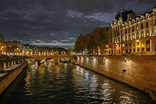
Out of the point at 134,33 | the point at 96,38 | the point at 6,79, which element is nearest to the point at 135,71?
the point at 6,79

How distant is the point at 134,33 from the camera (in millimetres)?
81750

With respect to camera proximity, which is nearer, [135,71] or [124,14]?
[135,71]

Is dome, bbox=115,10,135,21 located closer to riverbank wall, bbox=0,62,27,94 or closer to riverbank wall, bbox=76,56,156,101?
riverbank wall, bbox=76,56,156,101

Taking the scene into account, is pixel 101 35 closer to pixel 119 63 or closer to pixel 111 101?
pixel 119 63

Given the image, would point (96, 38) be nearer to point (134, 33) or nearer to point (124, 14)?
point (124, 14)

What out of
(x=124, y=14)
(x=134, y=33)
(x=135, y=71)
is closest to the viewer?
(x=135, y=71)

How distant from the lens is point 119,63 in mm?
47844

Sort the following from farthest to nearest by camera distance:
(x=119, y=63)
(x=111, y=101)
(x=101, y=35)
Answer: (x=101, y=35) < (x=119, y=63) < (x=111, y=101)

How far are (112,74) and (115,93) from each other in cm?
1736

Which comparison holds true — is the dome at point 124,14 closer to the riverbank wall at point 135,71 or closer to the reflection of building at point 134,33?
the reflection of building at point 134,33

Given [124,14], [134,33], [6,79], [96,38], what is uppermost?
[124,14]

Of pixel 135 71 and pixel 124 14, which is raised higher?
pixel 124 14

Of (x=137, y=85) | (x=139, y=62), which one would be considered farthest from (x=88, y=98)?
(x=139, y=62)

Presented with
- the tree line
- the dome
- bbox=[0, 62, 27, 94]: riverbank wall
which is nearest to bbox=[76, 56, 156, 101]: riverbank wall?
bbox=[0, 62, 27, 94]: riverbank wall
